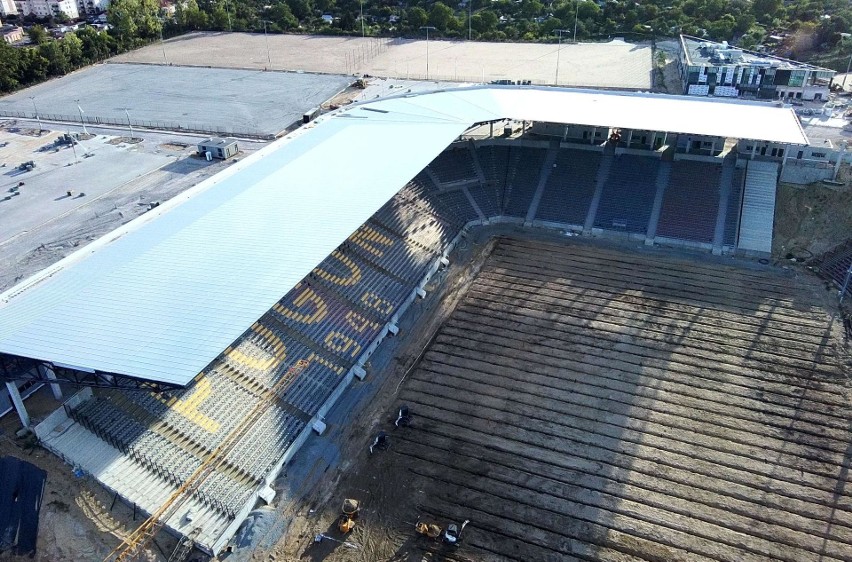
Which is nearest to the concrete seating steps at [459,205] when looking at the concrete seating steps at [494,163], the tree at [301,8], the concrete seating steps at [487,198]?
the concrete seating steps at [487,198]

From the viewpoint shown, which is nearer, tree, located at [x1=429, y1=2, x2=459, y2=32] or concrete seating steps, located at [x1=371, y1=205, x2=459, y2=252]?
concrete seating steps, located at [x1=371, y1=205, x2=459, y2=252]

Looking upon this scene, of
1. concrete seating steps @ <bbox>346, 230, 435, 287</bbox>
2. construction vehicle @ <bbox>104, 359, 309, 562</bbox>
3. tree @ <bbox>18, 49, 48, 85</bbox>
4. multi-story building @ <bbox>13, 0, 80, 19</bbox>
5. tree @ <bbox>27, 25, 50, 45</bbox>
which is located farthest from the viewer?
multi-story building @ <bbox>13, 0, 80, 19</bbox>

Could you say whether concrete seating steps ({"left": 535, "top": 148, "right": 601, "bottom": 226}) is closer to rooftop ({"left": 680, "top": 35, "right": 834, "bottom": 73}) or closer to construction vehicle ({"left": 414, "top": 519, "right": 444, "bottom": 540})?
rooftop ({"left": 680, "top": 35, "right": 834, "bottom": 73})

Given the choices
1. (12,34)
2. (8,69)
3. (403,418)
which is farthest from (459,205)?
(12,34)

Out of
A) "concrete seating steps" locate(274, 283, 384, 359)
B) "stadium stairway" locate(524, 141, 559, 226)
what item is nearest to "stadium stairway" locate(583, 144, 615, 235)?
"stadium stairway" locate(524, 141, 559, 226)

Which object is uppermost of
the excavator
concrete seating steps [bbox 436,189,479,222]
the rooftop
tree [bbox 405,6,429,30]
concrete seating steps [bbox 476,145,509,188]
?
tree [bbox 405,6,429,30]

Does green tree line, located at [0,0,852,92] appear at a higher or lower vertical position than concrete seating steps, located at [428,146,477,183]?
higher

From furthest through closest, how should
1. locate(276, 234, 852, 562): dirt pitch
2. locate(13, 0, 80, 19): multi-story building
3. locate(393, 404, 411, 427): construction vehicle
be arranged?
locate(13, 0, 80, 19): multi-story building → locate(393, 404, 411, 427): construction vehicle → locate(276, 234, 852, 562): dirt pitch
